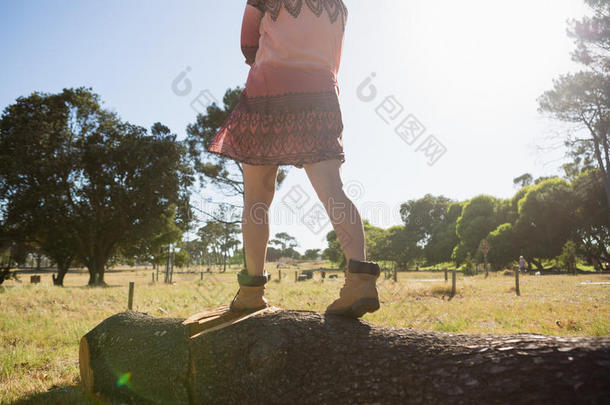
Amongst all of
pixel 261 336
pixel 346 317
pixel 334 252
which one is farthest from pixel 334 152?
pixel 334 252

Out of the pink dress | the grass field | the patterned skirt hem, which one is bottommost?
the grass field

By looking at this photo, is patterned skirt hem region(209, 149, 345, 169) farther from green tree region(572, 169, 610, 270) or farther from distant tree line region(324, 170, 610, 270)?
green tree region(572, 169, 610, 270)

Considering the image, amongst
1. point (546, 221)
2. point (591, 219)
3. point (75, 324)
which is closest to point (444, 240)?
point (546, 221)

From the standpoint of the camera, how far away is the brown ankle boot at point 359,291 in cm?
156

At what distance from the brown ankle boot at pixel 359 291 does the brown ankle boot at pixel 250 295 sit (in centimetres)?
44

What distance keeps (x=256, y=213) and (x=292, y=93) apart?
64cm

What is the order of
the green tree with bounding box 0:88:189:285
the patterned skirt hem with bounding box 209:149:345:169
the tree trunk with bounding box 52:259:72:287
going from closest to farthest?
the patterned skirt hem with bounding box 209:149:345:169, the green tree with bounding box 0:88:189:285, the tree trunk with bounding box 52:259:72:287

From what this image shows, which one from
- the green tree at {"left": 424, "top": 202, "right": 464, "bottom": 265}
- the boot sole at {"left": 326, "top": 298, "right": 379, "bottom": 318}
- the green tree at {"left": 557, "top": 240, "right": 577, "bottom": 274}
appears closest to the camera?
the boot sole at {"left": 326, "top": 298, "right": 379, "bottom": 318}

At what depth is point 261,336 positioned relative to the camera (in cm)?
141

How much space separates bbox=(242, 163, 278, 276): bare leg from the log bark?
1.19ft

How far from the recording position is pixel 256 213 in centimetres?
193

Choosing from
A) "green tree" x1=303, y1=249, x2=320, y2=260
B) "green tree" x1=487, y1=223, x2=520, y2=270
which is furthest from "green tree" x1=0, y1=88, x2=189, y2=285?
"green tree" x1=303, y1=249, x2=320, y2=260

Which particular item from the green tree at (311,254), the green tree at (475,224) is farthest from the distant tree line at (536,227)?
the green tree at (311,254)

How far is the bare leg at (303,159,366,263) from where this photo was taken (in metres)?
1.60
